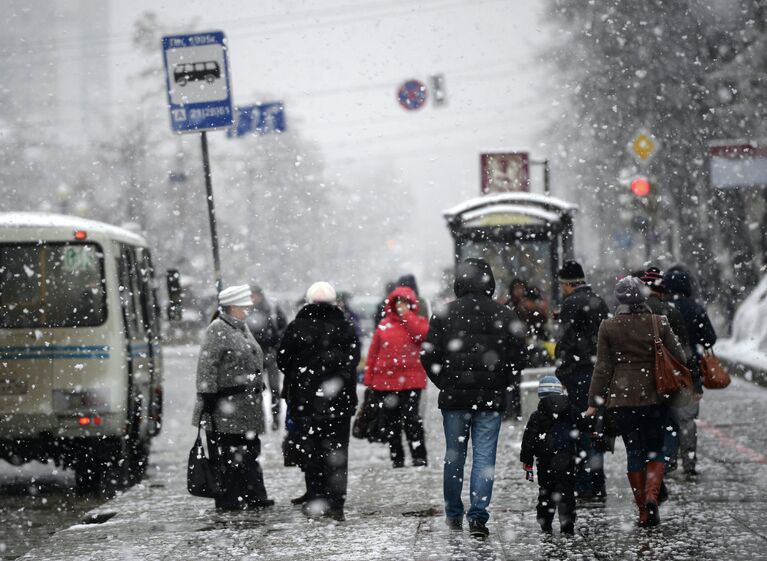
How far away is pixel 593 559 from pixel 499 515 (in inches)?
72.9

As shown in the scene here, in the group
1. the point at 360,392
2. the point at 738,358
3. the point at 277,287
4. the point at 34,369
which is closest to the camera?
the point at 34,369

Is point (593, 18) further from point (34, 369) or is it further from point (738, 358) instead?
point (34, 369)

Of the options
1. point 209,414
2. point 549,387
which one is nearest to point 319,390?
point 209,414

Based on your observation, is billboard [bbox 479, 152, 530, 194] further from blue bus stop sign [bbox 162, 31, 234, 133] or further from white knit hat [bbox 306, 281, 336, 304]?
white knit hat [bbox 306, 281, 336, 304]

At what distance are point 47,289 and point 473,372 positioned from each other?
5202mm

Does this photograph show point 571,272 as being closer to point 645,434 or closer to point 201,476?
point 645,434

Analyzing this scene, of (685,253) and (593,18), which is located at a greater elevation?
(593,18)

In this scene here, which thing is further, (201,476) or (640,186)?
(640,186)

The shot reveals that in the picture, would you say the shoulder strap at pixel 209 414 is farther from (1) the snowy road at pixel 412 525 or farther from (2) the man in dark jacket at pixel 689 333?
(2) the man in dark jacket at pixel 689 333

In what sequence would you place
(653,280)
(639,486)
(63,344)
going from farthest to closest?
(63,344), (653,280), (639,486)

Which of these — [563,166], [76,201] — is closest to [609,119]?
[563,166]

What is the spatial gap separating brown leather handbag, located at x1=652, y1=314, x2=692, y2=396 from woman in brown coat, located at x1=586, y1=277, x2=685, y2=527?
0.13 ft

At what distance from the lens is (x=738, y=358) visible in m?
24.0

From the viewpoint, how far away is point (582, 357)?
9.97 meters
